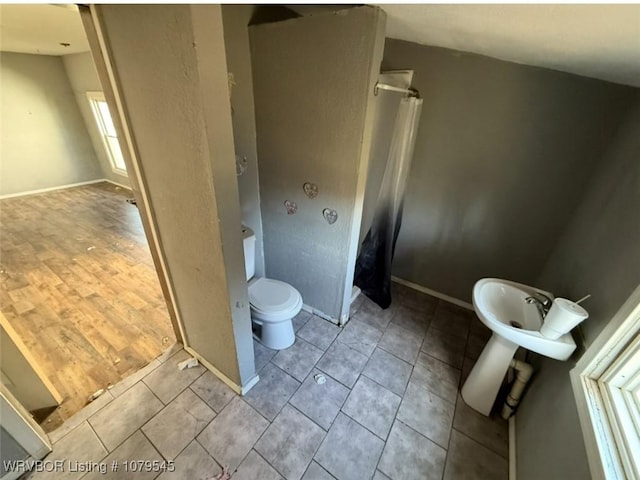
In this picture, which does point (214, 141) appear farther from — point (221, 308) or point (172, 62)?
point (221, 308)

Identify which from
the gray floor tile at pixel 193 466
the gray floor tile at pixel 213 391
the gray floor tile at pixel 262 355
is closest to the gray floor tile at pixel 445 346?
the gray floor tile at pixel 262 355

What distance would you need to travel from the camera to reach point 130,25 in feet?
2.93

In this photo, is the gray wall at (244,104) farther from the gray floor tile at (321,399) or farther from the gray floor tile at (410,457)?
the gray floor tile at (410,457)

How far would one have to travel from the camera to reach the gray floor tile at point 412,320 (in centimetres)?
208

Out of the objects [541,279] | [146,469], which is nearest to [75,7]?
[146,469]

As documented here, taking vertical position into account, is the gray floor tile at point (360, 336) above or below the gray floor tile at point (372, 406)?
above

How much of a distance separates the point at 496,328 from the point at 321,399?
40.2 inches

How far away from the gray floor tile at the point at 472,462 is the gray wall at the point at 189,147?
1175 millimetres

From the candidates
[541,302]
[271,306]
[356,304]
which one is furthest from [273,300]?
[541,302]

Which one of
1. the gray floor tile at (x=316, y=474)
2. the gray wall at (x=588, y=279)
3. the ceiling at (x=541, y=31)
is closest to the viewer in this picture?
the ceiling at (x=541, y=31)

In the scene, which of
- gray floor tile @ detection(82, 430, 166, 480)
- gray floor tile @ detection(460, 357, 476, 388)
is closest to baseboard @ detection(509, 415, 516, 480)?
gray floor tile @ detection(460, 357, 476, 388)

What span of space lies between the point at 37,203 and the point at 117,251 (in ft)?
8.69

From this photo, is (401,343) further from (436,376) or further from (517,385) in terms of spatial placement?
(517,385)

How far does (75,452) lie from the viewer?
4.20 feet
